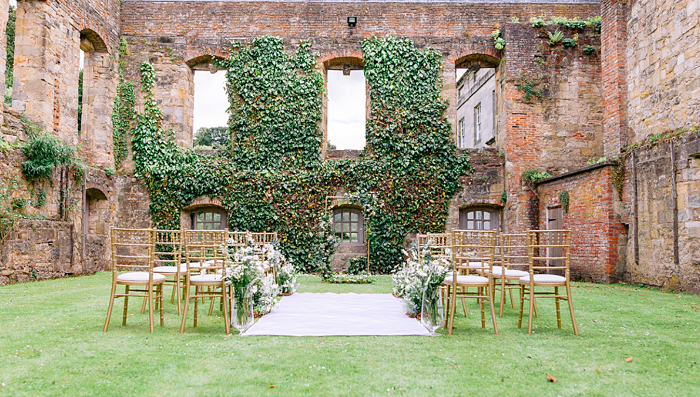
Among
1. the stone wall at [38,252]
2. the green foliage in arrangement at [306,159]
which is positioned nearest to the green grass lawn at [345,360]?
the stone wall at [38,252]

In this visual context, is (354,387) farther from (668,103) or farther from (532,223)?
(532,223)

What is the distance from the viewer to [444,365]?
3744mm

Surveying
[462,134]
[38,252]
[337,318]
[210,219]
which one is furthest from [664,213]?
[462,134]

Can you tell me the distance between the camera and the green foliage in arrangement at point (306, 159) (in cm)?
1279

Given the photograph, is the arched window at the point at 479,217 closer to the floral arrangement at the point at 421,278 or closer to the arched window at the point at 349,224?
the arched window at the point at 349,224

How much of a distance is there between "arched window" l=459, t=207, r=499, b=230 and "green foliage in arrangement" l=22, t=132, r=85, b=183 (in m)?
9.56

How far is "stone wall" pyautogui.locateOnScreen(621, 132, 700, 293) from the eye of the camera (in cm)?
829

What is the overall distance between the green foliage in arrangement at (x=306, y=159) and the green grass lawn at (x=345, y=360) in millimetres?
6919

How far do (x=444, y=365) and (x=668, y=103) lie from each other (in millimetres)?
8270

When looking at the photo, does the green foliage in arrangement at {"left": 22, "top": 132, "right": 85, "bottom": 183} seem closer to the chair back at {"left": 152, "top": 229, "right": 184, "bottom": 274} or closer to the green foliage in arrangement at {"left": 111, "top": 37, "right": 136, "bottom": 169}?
the chair back at {"left": 152, "top": 229, "right": 184, "bottom": 274}

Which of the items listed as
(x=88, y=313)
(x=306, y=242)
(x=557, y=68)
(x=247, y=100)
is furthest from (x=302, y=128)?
(x=88, y=313)

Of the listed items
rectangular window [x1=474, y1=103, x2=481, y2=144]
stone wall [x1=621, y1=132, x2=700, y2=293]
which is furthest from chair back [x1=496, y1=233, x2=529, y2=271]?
rectangular window [x1=474, y1=103, x2=481, y2=144]

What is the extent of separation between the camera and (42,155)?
9820mm

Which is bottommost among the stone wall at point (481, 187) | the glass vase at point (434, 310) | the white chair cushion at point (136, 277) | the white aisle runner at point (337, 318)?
the white aisle runner at point (337, 318)
